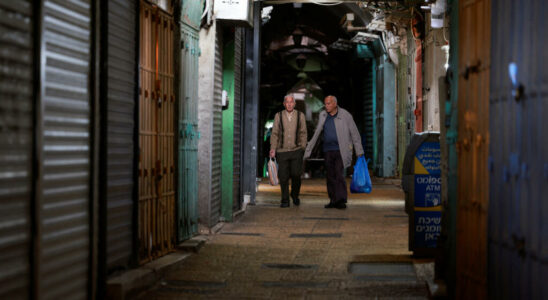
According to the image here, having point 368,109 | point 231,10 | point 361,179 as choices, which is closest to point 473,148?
→ point 231,10

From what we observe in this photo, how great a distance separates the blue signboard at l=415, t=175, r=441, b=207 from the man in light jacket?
16.8ft

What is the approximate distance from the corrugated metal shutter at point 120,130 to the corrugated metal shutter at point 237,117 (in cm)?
450

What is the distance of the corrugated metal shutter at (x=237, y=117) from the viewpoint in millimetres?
10797

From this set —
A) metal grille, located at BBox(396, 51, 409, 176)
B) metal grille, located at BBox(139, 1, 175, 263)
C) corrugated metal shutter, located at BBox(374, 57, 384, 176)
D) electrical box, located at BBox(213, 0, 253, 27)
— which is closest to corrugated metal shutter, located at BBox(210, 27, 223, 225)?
electrical box, located at BBox(213, 0, 253, 27)

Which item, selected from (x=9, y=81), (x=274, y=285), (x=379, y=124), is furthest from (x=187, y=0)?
(x=379, y=124)

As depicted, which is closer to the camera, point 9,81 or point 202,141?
point 9,81

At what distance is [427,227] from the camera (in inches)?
271

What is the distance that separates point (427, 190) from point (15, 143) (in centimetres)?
439

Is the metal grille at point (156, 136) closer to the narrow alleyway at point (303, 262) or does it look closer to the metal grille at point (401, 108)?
the narrow alleyway at point (303, 262)

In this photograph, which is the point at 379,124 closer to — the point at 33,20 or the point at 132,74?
the point at 132,74

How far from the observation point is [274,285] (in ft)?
20.1

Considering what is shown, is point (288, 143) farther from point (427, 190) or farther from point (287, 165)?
point (427, 190)

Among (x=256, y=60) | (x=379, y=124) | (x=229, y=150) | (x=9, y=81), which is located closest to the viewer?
(x=9, y=81)

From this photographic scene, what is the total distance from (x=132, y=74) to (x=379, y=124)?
16.7m
